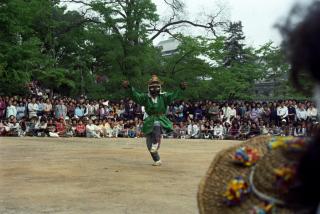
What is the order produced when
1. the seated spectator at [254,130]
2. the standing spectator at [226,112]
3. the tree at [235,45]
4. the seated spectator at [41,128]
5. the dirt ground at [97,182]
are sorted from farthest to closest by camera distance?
1. the tree at [235,45]
2. the standing spectator at [226,112]
3. the seated spectator at [254,130]
4. the seated spectator at [41,128]
5. the dirt ground at [97,182]

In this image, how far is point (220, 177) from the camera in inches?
88.1

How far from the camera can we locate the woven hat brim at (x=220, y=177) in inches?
84.9

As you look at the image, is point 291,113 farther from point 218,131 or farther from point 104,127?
point 104,127

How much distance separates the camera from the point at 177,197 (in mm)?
6523

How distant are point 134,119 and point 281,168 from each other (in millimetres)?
18879

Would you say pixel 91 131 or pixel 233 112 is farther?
pixel 233 112

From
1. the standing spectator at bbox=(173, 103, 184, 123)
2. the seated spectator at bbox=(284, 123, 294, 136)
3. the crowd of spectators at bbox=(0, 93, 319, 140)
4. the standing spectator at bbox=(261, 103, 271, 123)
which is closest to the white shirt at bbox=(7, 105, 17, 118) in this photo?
the crowd of spectators at bbox=(0, 93, 319, 140)

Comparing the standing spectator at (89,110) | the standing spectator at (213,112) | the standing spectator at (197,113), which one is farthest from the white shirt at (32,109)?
the standing spectator at (213,112)

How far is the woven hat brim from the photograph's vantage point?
7.07 feet

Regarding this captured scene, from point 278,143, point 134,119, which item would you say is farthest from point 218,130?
point 278,143

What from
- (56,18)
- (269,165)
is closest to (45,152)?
(269,165)

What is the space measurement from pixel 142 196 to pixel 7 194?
1596 millimetres

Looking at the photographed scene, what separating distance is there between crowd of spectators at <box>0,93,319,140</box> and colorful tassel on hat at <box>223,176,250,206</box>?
1688 cm

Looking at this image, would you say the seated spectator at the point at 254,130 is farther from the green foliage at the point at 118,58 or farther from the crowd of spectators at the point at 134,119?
the green foliage at the point at 118,58
